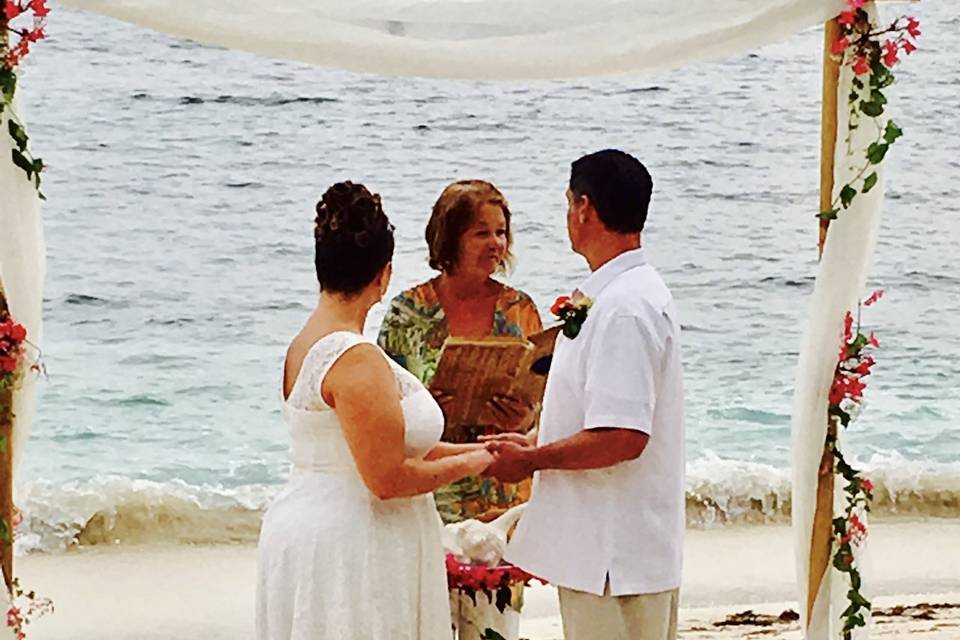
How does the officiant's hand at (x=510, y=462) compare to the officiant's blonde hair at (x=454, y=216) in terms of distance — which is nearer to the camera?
the officiant's hand at (x=510, y=462)

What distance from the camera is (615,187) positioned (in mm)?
2943

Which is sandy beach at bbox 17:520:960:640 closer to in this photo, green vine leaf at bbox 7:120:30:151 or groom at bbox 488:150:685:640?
groom at bbox 488:150:685:640

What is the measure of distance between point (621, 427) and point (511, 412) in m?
0.62

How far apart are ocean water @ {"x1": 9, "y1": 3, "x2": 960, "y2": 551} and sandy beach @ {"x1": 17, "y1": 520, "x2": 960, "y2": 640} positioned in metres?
1.30

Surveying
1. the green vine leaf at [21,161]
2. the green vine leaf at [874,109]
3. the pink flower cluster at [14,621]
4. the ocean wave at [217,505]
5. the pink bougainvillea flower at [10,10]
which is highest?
the pink bougainvillea flower at [10,10]

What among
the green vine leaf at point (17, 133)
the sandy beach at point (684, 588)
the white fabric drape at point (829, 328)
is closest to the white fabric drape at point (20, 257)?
the green vine leaf at point (17, 133)

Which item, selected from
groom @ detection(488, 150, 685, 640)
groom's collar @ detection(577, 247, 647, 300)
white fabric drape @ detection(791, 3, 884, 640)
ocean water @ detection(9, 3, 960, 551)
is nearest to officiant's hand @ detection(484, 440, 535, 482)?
groom @ detection(488, 150, 685, 640)

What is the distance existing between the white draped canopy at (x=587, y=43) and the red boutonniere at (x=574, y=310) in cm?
101

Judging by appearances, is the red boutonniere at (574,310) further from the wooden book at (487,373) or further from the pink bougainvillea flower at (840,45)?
the pink bougainvillea flower at (840,45)

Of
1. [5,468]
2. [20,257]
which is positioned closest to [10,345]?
[20,257]

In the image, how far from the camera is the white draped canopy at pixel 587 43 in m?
3.73

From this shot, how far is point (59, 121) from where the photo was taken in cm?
950

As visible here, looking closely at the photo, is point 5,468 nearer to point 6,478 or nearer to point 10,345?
point 6,478

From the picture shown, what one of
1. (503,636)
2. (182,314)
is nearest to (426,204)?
(182,314)
